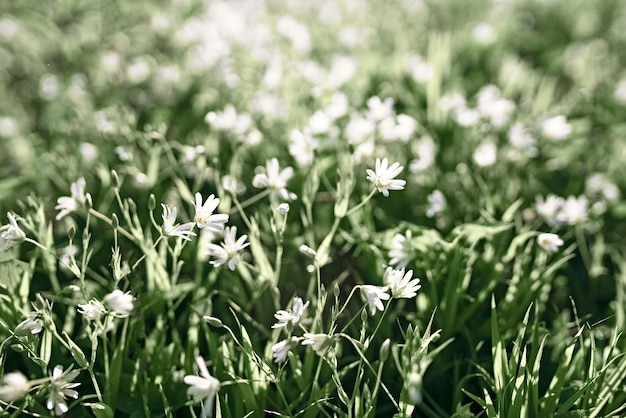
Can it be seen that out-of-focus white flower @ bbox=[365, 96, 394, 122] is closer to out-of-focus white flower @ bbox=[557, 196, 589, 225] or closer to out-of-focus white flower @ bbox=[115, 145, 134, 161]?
out-of-focus white flower @ bbox=[557, 196, 589, 225]

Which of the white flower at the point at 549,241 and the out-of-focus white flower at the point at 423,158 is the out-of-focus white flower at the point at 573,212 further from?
the out-of-focus white flower at the point at 423,158

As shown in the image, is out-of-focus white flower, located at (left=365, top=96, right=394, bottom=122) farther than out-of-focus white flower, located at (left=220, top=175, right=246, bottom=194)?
Yes

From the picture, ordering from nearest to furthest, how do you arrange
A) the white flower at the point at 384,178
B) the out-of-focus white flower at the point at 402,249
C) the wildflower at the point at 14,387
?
1. the wildflower at the point at 14,387
2. the white flower at the point at 384,178
3. the out-of-focus white flower at the point at 402,249

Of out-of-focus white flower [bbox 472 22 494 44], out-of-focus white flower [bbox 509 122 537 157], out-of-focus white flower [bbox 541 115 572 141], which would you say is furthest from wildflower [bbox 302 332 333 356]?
out-of-focus white flower [bbox 472 22 494 44]

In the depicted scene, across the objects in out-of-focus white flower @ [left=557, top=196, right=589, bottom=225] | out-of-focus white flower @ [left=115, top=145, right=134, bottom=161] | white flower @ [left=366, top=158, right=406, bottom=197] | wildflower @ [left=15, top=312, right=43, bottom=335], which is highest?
white flower @ [left=366, top=158, right=406, bottom=197]

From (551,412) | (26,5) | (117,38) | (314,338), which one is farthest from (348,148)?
(26,5)

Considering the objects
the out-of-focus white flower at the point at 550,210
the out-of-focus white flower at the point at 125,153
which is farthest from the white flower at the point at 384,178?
the out-of-focus white flower at the point at 125,153

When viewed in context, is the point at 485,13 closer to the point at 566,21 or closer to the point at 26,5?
the point at 566,21
